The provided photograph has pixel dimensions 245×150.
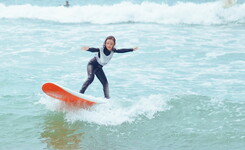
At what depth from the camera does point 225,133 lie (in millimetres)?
7438

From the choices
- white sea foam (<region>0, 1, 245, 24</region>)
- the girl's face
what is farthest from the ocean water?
the girl's face

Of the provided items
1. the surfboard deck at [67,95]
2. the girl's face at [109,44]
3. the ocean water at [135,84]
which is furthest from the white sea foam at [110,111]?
the girl's face at [109,44]

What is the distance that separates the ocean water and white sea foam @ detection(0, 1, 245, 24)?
164mm

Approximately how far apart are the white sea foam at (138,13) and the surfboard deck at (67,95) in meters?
14.6

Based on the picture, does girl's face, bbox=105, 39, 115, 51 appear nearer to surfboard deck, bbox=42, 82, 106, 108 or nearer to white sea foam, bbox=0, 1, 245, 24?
surfboard deck, bbox=42, 82, 106, 108

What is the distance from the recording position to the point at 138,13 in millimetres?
24312

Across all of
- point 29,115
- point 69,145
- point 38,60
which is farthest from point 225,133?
point 38,60

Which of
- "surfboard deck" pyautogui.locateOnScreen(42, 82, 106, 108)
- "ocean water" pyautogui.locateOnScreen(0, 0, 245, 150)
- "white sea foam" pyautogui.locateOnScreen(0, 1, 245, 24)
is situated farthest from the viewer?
"white sea foam" pyautogui.locateOnScreen(0, 1, 245, 24)

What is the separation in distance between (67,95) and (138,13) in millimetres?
16765

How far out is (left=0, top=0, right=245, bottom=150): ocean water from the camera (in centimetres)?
737

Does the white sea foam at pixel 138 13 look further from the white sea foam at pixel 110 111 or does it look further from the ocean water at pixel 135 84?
the white sea foam at pixel 110 111

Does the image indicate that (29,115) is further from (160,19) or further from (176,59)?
(160,19)

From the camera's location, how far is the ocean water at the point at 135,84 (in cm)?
737

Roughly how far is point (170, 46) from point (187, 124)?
25.8 ft
